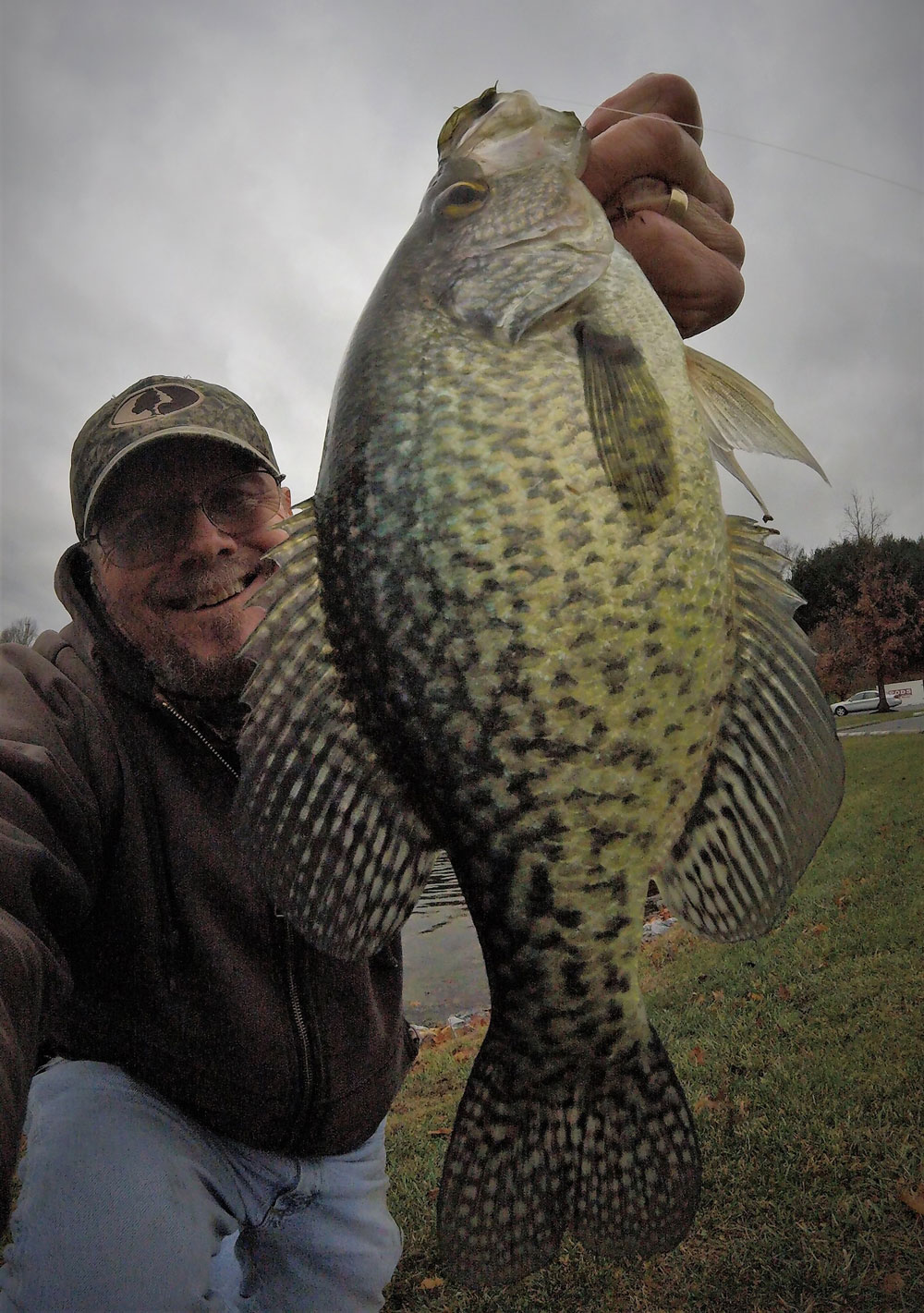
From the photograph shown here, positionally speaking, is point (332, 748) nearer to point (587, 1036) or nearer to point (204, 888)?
point (587, 1036)

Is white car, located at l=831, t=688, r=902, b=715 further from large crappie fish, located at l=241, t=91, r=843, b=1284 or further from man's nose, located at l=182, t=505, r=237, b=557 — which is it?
large crappie fish, located at l=241, t=91, r=843, b=1284

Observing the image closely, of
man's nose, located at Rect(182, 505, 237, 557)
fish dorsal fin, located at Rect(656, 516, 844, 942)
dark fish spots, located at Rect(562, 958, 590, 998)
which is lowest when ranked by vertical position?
dark fish spots, located at Rect(562, 958, 590, 998)

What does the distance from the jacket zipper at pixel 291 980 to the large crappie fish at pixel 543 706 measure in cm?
126

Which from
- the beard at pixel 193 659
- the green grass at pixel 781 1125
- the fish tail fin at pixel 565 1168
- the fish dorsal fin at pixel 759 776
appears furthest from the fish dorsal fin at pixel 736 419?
the green grass at pixel 781 1125

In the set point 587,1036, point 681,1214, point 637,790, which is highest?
point 637,790

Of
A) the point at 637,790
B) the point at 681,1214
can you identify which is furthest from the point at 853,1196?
the point at 637,790

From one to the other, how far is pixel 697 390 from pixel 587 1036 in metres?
1.22

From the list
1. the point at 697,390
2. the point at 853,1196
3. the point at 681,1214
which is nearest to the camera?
the point at 681,1214

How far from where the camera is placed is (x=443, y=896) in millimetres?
8500

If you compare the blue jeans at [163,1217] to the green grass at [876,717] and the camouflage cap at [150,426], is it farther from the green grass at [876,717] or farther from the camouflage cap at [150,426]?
the green grass at [876,717]

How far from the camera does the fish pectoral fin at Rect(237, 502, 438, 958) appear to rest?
1323 millimetres

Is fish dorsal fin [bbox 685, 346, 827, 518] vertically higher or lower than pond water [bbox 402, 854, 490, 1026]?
higher

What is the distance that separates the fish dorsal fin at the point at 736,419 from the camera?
1.42 m

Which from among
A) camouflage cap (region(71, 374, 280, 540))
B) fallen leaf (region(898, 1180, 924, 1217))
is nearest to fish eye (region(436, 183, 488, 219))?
camouflage cap (region(71, 374, 280, 540))
